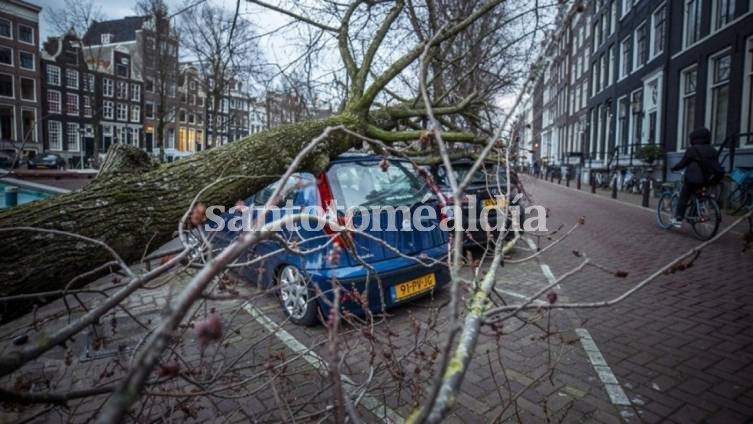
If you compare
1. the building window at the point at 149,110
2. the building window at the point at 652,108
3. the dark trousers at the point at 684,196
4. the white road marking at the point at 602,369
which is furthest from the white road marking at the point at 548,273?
the building window at the point at 149,110

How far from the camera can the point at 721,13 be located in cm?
1479

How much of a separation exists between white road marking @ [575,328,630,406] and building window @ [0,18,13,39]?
53.9m

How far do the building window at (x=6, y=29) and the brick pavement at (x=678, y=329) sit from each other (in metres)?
52.6

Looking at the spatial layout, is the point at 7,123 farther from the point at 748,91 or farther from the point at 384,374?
the point at 748,91

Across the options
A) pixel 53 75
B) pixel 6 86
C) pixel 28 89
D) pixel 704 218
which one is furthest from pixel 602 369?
pixel 53 75

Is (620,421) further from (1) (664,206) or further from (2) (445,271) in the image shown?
(1) (664,206)

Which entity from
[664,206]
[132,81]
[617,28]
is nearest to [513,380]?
[664,206]

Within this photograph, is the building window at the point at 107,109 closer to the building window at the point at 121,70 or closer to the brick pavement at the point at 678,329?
the building window at the point at 121,70

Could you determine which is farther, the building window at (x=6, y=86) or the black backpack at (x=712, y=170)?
the building window at (x=6, y=86)

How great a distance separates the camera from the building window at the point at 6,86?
4085cm

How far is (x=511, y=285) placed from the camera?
567 cm

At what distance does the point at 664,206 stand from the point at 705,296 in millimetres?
5855

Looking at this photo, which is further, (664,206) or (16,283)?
(664,206)

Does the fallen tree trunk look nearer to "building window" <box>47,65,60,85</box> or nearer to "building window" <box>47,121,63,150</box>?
"building window" <box>47,121,63,150</box>
